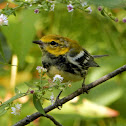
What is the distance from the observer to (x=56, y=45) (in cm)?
210

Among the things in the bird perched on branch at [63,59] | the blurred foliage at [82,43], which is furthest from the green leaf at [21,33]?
the bird perched on branch at [63,59]

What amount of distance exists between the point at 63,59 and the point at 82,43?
2.68 ft

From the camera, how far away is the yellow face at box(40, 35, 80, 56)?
6.58ft

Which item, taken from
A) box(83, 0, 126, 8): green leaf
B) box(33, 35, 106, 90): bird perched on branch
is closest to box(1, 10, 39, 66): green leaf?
box(33, 35, 106, 90): bird perched on branch

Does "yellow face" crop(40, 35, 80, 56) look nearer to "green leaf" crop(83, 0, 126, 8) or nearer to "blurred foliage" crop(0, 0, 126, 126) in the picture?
"blurred foliage" crop(0, 0, 126, 126)

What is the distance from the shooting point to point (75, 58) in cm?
207

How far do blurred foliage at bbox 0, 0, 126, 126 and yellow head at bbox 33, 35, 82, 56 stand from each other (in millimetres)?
102

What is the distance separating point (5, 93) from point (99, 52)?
3.04 feet

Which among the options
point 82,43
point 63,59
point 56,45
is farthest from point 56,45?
point 82,43

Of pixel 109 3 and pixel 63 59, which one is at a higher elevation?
pixel 109 3

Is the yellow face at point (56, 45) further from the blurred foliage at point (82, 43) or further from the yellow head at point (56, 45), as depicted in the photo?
the blurred foliage at point (82, 43)

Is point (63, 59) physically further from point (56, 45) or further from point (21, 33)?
point (21, 33)

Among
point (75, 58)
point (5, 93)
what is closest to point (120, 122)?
point (75, 58)

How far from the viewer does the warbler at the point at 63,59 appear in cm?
194
